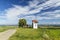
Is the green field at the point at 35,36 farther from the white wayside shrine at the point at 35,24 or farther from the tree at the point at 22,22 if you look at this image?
the tree at the point at 22,22

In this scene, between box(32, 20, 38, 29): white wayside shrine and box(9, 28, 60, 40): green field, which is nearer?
box(9, 28, 60, 40): green field

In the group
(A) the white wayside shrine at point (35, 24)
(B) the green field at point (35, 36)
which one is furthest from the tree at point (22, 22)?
(B) the green field at point (35, 36)

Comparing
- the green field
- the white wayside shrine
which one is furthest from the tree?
the green field

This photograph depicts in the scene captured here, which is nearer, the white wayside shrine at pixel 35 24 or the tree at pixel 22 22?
the white wayside shrine at pixel 35 24

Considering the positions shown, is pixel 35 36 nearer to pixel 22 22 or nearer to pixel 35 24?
pixel 35 24

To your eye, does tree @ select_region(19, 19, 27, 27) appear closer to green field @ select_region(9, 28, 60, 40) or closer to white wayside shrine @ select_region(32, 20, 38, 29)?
white wayside shrine @ select_region(32, 20, 38, 29)

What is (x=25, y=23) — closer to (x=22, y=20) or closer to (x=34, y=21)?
(x=22, y=20)

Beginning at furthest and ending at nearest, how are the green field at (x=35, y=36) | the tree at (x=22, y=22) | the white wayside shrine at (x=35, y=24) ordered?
the tree at (x=22, y=22) → the white wayside shrine at (x=35, y=24) → the green field at (x=35, y=36)

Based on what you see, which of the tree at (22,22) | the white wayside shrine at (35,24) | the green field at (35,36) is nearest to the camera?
the green field at (35,36)

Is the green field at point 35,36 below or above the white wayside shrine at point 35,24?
below

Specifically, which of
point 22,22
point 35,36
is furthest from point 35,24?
point 35,36

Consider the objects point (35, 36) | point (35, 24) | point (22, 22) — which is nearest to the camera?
point (35, 36)

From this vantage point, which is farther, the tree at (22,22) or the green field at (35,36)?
the tree at (22,22)

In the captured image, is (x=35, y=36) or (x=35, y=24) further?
(x=35, y=24)
